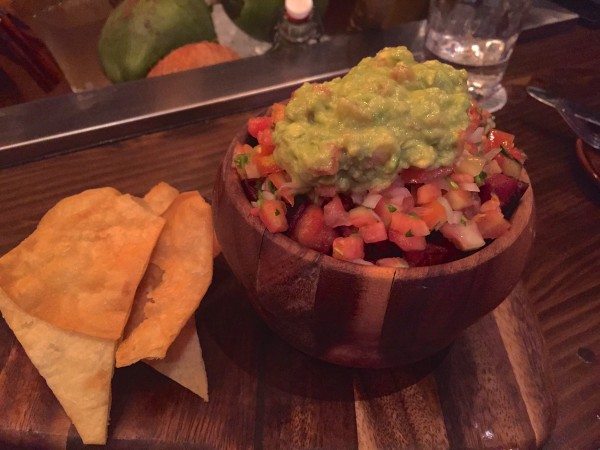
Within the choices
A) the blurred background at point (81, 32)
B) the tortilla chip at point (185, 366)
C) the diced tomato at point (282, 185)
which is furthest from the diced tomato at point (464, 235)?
the blurred background at point (81, 32)

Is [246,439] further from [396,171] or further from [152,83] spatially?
[152,83]

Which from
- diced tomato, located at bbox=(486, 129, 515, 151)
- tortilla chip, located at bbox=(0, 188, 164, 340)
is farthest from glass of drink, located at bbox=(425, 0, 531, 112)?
tortilla chip, located at bbox=(0, 188, 164, 340)

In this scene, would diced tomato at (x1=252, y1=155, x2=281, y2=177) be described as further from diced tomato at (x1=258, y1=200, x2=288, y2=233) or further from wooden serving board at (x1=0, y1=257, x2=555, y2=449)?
wooden serving board at (x1=0, y1=257, x2=555, y2=449)

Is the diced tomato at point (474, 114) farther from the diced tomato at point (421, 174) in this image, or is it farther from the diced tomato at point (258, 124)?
the diced tomato at point (258, 124)

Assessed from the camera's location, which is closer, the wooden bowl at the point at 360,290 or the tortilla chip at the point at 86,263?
the wooden bowl at the point at 360,290

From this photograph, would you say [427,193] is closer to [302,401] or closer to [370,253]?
[370,253]

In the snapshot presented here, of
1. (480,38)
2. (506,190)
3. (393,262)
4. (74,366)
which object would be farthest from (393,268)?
(480,38)

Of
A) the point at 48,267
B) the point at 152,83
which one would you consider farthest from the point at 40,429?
the point at 152,83
